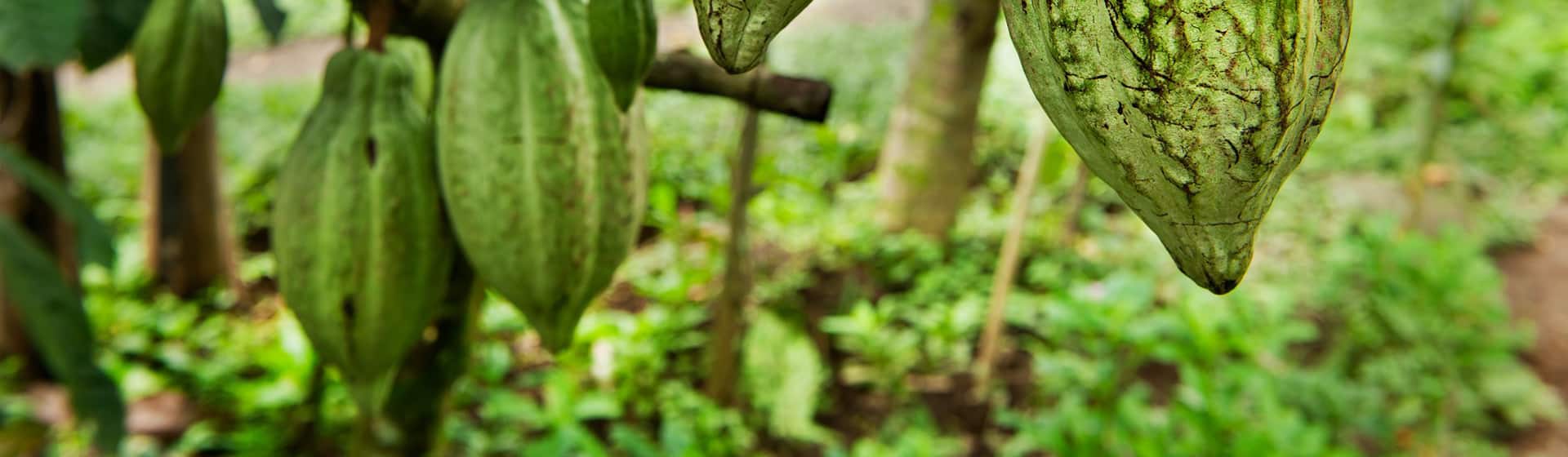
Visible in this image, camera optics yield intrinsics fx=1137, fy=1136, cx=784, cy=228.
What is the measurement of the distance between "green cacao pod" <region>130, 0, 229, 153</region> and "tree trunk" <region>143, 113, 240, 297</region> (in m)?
2.42

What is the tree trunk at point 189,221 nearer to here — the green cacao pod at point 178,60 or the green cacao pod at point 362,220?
the green cacao pod at point 178,60

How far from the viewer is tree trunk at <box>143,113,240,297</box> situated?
288cm

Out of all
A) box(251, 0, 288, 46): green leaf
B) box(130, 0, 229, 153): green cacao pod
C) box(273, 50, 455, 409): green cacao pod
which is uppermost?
box(251, 0, 288, 46): green leaf

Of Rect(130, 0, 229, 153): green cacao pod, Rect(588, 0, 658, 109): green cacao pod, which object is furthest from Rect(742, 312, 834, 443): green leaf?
Rect(588, 0, 658, 109): green cacao pod

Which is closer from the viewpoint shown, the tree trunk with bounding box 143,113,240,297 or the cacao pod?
the cacao pod

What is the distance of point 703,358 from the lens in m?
2.67

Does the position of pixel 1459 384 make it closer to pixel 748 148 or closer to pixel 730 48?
pixel 748 148

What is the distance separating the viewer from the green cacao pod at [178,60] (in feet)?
2.09

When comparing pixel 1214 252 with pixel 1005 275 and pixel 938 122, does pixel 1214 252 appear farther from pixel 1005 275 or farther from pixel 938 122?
pixel 938 122

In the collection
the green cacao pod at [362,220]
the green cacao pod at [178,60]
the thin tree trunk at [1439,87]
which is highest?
the thin tree trunk at [1439,87]

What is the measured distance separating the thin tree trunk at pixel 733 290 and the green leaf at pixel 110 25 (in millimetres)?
1282

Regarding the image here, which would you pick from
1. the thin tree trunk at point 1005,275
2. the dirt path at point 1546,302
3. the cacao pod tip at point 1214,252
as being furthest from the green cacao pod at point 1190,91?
the dirt path at point 1546,302

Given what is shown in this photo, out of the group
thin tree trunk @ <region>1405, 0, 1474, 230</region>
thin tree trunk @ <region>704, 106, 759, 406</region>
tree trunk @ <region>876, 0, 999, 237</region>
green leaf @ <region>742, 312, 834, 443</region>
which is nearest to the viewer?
thin tree trunk @ <region>704, 106, 759, 406</region>

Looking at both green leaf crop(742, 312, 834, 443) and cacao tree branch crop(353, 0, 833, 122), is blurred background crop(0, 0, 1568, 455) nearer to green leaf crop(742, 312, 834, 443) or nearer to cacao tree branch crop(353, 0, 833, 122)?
green leaf crop(742, 312, 834, 443)
